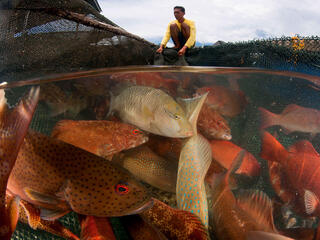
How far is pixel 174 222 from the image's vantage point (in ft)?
1.49

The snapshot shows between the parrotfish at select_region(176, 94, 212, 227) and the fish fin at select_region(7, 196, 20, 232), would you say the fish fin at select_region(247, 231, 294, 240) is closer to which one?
the parrotfish at select_region(176, 94, 212, 227)

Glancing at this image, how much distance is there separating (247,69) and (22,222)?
615 millimetres

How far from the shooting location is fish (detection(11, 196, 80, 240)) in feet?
1.40

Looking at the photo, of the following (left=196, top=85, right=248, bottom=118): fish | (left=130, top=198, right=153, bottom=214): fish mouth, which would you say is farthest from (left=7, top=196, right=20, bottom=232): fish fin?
(left=196, top=85, right=248, bottom=118): fish

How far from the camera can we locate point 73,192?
1.26ft

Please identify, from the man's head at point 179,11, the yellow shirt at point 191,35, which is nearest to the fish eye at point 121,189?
the yellow shirt at point 191,35

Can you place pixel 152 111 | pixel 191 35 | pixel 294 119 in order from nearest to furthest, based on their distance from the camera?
pixel 152 111 → pixel 294 119 → pixel 191 35

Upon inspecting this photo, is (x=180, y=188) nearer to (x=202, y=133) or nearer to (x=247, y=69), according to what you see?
(x=202, y=133)

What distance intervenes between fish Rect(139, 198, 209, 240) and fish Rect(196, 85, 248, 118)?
244 mm

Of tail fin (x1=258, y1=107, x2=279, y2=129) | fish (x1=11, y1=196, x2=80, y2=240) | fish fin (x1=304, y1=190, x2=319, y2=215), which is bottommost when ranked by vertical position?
fish (x1=11, y1=196, x2=80, y2=240)

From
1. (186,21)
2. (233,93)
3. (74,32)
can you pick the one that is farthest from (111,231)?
(186,21)

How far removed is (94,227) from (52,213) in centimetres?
8

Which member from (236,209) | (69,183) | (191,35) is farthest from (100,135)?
(191,35)

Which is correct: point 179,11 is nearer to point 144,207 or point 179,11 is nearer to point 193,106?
point 193,106
